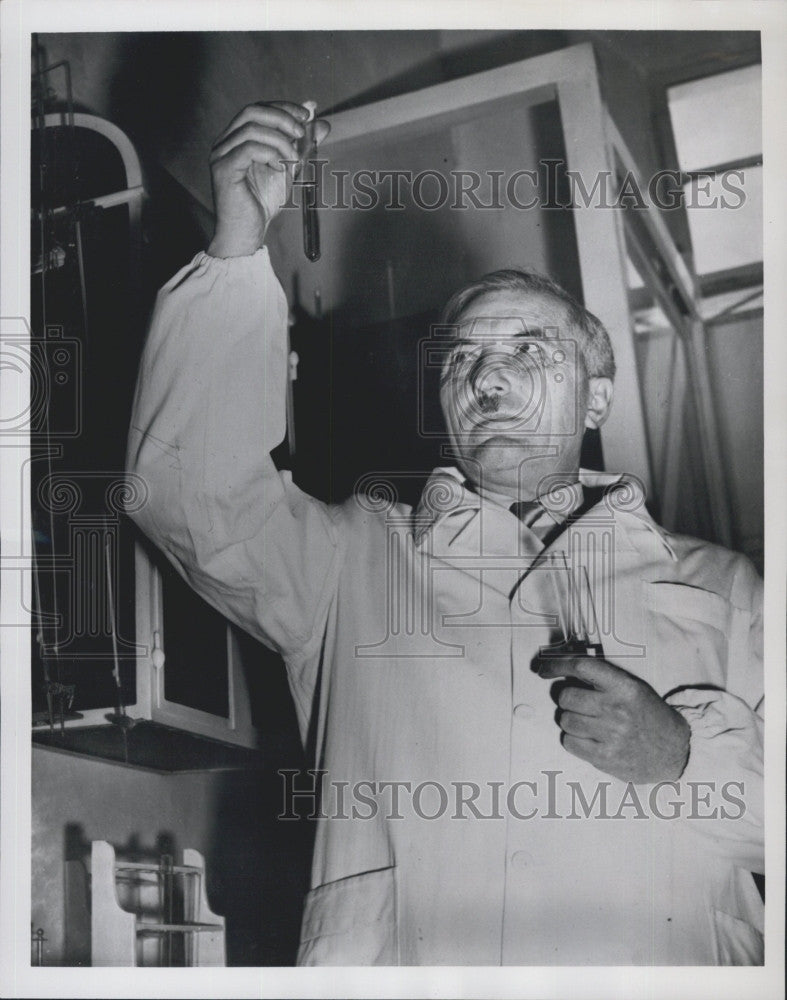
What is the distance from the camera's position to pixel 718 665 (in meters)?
1.51

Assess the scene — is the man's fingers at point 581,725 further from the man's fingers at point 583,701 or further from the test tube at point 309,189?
the test tube at point 309,189

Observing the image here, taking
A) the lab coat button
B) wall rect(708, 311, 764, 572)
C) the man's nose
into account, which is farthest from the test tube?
the lab coat button

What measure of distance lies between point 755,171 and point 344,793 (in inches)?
40.2

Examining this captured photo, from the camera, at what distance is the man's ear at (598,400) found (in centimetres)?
156

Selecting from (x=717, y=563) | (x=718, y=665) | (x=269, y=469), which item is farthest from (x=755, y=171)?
(x=269, y=469)

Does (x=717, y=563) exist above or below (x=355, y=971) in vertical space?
above

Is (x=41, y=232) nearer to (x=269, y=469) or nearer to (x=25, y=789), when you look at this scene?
(x=269, y=469)

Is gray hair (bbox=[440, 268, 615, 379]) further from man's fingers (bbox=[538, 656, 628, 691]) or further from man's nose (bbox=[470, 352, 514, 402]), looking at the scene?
man's fingers (bbox=[538, 656, 628, 691])

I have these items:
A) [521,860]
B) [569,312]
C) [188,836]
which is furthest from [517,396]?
[188,836]

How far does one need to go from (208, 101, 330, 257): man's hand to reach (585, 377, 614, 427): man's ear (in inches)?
19.4

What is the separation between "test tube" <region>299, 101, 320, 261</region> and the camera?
5.16 feet
